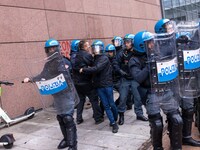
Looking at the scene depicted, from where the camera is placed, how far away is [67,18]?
Answer: 8641 mm

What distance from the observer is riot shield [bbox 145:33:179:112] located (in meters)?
3.46

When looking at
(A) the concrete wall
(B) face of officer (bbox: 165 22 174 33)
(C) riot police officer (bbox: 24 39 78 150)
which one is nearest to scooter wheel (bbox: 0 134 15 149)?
(C) riot police officer (bbox: 24 39 78 150)

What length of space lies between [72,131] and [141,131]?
1.48m

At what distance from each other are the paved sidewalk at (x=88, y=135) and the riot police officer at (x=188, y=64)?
38.8 inches

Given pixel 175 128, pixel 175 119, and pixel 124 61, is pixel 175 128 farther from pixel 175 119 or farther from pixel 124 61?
pixel 124 61

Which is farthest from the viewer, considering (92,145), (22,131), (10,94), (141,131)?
(10,94)

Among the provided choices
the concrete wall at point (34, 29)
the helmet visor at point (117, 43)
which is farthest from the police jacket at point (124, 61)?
the concrete wall at point (34, 29)

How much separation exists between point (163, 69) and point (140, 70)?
0.35 meters

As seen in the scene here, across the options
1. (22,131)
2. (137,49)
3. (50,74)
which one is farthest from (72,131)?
(22,131)

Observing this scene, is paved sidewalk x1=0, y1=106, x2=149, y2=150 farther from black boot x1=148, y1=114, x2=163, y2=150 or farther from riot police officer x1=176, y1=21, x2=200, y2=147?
riot police officer x1=176, y1=21, x2=200, y2=147

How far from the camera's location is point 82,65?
18.1ft

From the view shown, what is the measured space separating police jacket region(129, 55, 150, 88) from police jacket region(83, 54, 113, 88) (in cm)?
137

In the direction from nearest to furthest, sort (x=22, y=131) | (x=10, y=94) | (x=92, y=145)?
(x=92, y=145) < (x=22, y=131) < (x=10, y=94)

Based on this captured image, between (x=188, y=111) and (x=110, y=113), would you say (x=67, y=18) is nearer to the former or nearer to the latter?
(x=110, y=113)
